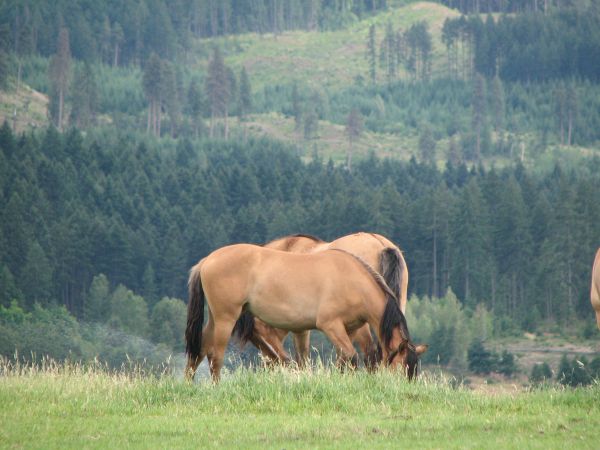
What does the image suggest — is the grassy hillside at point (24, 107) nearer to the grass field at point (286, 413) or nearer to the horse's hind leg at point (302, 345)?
the horse's hind leg at point (302, 345)

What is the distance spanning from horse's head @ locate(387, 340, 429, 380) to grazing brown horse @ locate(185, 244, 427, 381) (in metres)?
0.14

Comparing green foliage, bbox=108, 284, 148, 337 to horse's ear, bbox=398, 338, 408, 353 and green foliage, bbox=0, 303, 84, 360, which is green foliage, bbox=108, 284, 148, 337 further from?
horse's ear, bbox=398, 338, 408, 353

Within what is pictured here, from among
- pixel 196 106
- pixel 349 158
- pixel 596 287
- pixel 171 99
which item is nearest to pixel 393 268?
pixel 596 287

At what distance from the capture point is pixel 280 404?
1331 cm

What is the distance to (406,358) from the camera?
1529 cm

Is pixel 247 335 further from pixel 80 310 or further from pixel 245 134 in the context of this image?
pixel 245 134

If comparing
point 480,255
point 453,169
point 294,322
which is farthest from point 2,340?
point 453,169

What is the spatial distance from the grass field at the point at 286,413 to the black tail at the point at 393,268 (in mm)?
3743

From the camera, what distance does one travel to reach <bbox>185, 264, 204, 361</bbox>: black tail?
15773 mm

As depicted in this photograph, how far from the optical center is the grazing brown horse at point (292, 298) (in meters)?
15.6

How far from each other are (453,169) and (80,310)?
70.0 meters

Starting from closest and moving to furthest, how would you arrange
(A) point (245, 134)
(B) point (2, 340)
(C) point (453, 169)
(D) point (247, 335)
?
1. (D) point (247, 335)
2. (B) point (2, 340)
3. (C) point (453, 169)
4. (A) point (245, 134)

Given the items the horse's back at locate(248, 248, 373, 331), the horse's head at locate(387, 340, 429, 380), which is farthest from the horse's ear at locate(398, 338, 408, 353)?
the horse's back at locate(248, 248, 373, 331)

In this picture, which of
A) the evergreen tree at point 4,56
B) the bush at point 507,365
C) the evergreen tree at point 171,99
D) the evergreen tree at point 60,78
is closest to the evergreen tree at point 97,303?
the bush at point 507,365
